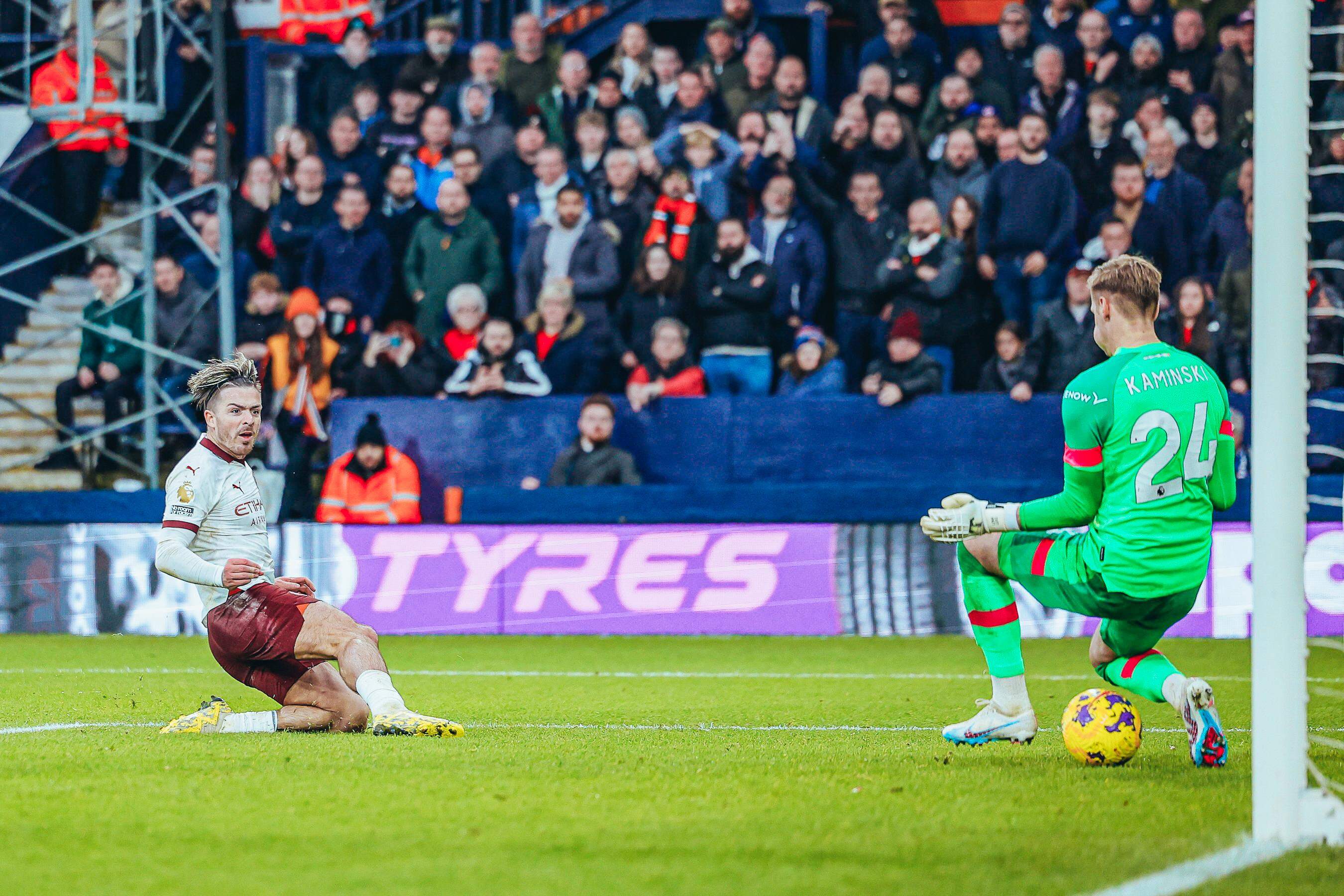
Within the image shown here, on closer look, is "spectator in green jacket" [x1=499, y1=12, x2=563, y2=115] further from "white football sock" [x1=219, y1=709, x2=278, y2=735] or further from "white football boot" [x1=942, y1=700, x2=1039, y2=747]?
"white football boot" [x1=942, y1=700, x2=1039, y2=747]

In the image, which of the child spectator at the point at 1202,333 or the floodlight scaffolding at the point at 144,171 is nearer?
the child spectator at the point at 1202,333

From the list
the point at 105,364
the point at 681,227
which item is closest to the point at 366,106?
the point at 105,364

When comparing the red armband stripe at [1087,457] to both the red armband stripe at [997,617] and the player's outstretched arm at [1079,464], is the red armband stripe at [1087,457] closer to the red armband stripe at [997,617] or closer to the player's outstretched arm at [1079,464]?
the player's outstretched arm at [1079,464]

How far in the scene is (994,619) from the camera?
6125 millimetres

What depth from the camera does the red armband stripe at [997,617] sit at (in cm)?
612

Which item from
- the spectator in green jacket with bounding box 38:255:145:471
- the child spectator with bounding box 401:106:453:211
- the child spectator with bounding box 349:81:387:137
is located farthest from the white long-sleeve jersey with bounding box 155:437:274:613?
the child spectator with bounding box 349:81:387:137

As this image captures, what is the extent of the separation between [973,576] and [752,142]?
8.02m

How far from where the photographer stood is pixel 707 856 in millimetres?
4246

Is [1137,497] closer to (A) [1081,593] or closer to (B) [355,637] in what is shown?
(A) [1081,593]

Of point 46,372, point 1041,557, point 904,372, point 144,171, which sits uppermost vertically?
point 144,171

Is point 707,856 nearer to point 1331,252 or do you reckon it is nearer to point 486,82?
point 1331,252

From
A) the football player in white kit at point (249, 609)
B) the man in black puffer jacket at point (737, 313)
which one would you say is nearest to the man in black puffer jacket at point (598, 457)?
the man in black puffer jacket at point (737, 313)

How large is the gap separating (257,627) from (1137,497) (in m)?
3.28

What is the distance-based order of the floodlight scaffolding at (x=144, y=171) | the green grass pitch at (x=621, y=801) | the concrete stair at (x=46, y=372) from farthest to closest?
1. the concrete stair at (x=46, y=372)
2. the floodlight scaffolding at (x=144, y=171)
3. the green grass pitch at (x=621, y=801)
